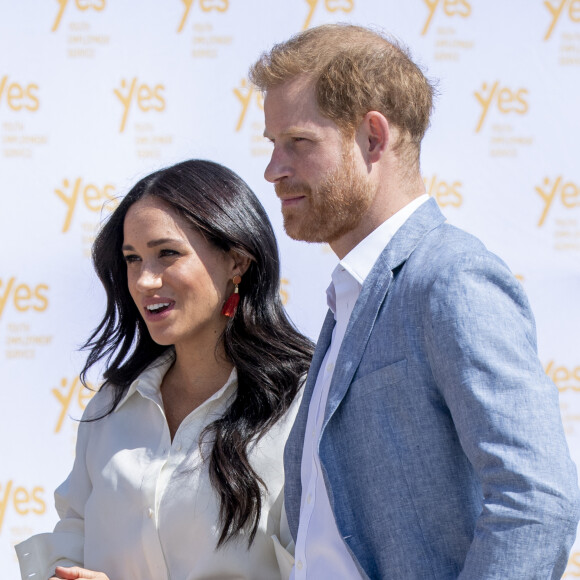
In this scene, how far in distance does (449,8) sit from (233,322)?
181cm

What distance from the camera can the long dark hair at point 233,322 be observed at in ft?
7.35

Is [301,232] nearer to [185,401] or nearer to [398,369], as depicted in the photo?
[398,369]

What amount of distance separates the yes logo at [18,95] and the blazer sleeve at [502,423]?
8.67 ft

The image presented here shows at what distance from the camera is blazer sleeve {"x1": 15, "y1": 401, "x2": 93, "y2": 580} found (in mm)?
2291

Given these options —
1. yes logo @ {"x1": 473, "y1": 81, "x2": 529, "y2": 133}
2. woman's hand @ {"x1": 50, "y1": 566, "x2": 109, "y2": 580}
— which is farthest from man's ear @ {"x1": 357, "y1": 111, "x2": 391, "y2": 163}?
yes logo @ {"x1": 473, "y1": 81, "x2": 529, "y2": 133}

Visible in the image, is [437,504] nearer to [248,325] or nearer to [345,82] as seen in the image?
[345,82]

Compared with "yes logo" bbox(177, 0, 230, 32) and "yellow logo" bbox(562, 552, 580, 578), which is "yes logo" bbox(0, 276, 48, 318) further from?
"yellow logo" bbox(562, 552, 580, 578)

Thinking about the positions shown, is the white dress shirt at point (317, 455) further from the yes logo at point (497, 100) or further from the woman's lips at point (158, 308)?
the yes logo at point (497, 100)

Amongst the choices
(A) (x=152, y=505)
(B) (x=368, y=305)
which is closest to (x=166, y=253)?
(A) (x=152, y=505)

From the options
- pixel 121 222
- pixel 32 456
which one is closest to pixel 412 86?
pixel 121 222

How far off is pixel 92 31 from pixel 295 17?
31.4 inches

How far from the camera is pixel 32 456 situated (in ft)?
11.4

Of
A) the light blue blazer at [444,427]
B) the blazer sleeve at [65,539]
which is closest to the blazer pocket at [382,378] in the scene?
the light blue blazer at [444,427]

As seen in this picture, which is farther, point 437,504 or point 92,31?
point 92,31
